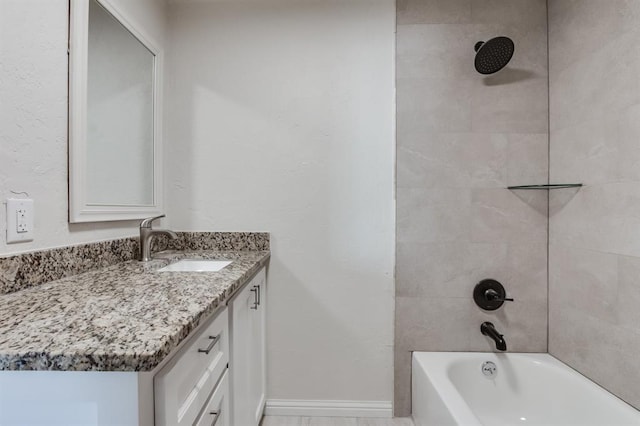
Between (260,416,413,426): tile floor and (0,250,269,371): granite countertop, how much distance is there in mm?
1064

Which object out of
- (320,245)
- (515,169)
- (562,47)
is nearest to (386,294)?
(320,245)

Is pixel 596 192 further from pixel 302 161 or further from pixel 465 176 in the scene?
pixel 302 161

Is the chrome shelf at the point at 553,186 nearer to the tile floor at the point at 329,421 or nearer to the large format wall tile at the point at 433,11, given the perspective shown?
the large format wall tile at the point at 433,11

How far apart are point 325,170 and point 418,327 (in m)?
1.03

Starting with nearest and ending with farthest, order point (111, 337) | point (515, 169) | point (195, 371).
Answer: point (111, 337) < point (195, 371) < point (515, 169)

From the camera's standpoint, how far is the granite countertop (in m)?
0.52

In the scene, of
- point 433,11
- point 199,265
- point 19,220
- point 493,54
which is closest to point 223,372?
point 199,265

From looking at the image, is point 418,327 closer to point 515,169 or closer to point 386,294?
point 386,294

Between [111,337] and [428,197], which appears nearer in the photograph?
[111,337]

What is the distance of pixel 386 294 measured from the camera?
1.75 meters

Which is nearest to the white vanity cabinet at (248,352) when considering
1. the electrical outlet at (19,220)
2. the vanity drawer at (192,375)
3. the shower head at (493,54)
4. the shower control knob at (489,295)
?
the vanity drawer at (192,375)

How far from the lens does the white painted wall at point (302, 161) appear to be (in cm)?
174

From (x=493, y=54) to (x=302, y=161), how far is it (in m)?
1.14

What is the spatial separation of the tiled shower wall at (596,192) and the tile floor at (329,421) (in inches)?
37.0
